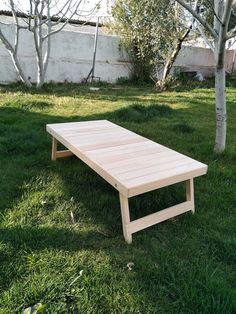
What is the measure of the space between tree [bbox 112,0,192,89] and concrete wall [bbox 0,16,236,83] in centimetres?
53

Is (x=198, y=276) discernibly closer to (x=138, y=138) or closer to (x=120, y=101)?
(x=138, y=138)

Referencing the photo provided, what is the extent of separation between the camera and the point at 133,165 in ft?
6.75

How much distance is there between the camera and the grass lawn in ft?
5.01

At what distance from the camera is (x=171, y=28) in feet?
26.8

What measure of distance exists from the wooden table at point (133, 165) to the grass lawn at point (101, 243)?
12cm

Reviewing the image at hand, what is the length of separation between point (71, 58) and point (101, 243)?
8616mm

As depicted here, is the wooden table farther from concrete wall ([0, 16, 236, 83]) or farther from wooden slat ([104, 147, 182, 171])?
concrete wall ([0, 16, 236, 83])

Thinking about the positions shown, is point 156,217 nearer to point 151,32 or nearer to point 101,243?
point 101,243

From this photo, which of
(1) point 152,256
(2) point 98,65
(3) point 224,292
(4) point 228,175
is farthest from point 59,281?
(2) point 98,65

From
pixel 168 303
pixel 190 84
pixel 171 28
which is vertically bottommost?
pixel 168 303

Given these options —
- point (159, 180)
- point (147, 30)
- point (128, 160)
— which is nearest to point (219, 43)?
point (128, 160)

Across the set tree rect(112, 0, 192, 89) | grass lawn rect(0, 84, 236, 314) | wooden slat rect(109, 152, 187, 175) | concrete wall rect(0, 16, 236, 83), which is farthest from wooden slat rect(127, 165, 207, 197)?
concrete wall rect(0, 16, 236, 83)

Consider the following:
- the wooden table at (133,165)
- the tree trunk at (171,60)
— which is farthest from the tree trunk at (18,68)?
the wooden table at (133,165)

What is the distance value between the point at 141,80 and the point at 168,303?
9.46 meters
